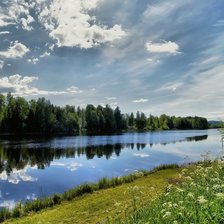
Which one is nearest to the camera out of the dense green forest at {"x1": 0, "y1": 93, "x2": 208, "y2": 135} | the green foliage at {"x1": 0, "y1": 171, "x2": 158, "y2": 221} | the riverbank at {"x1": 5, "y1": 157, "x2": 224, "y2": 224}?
the riverbank at {"x1": 5, "y1": 157, "x2": 224, "y2": 224}

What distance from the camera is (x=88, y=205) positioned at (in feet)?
57.4

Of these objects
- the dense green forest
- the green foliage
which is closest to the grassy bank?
the green foliage

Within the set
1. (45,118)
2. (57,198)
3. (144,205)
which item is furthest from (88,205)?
(45,118)

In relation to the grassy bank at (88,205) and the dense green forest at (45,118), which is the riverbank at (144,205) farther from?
the dense green forest at (45,118)

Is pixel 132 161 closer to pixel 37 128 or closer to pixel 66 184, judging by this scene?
pixel 66 184

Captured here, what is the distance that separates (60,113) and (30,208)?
439 ft

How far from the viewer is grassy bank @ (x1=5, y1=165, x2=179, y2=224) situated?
564 inches

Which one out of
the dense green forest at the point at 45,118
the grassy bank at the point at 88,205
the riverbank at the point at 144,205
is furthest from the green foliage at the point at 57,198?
the dense green forest at the point at 45,118

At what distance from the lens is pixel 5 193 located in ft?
86.4

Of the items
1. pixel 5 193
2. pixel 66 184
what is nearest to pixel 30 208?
pixel 5 193

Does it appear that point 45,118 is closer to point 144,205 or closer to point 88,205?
point 88,205

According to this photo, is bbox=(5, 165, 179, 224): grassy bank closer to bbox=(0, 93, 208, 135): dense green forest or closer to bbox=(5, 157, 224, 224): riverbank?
bbox=(5, 157, 224, 224): riverbank

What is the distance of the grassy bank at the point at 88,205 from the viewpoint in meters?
14.3

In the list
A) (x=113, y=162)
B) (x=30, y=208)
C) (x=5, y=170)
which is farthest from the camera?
(x=113, y=162)
